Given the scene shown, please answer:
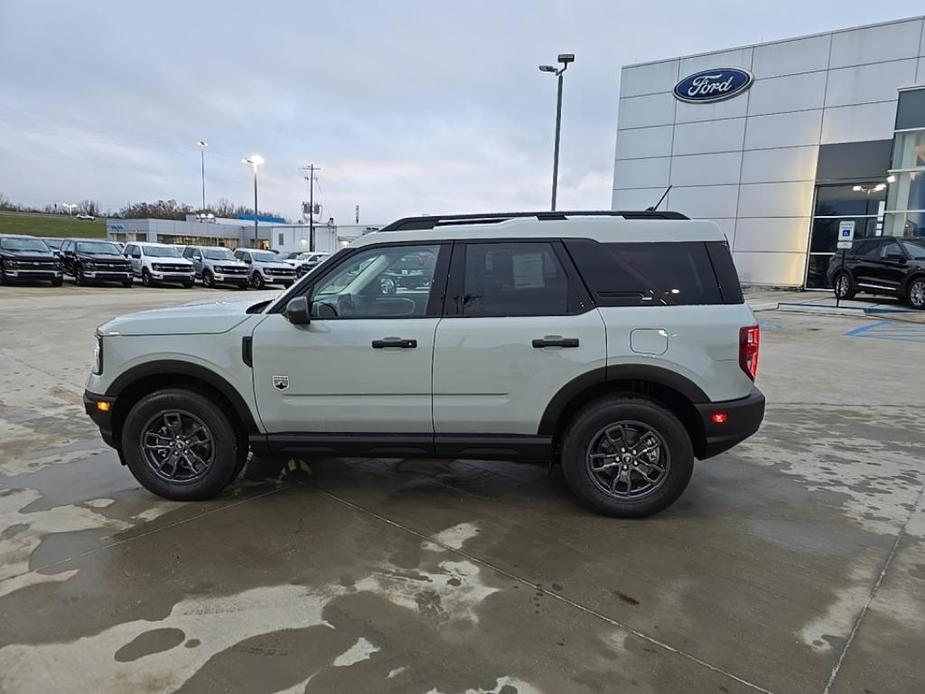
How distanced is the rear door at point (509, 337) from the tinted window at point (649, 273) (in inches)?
5.1

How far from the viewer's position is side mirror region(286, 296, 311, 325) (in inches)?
147

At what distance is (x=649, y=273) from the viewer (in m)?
3.79

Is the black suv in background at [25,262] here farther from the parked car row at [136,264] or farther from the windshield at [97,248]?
the windshield at [97,248]

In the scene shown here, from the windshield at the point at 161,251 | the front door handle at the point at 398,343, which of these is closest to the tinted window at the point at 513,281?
the front door handle at the point at 398,343

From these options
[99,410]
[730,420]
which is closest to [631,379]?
[730,420]

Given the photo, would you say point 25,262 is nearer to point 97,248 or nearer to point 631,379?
point 97,248

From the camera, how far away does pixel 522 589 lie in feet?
10.2

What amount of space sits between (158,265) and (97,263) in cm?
220

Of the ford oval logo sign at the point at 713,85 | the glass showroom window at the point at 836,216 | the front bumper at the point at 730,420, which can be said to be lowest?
the front bumper at the point at 730,420

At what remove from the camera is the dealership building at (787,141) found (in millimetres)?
22438

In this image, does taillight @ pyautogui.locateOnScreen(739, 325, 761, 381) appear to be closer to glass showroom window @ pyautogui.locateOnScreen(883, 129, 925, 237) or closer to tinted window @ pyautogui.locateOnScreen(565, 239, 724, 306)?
tinted window @ pyautogui.locateOnScreen(565, 239, 724, 306)

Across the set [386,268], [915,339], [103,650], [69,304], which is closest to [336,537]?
[103,650]

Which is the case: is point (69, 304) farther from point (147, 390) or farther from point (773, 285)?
point (773, 285)

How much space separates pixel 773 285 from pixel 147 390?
26.2 m
